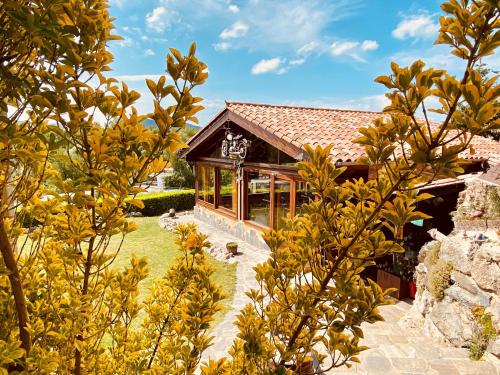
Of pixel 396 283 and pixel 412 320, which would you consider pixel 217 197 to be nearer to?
pixel 396 283

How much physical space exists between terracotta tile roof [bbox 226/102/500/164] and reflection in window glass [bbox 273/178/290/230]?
1959 mm

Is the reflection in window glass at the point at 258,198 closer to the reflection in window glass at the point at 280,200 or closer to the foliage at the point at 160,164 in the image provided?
the reflection in window glass at the point at 280,200

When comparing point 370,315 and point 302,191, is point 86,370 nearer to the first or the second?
point 370,315

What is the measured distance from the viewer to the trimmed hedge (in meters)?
20.1

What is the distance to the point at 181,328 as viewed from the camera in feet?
6.73

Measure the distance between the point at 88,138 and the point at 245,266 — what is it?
29.0ft

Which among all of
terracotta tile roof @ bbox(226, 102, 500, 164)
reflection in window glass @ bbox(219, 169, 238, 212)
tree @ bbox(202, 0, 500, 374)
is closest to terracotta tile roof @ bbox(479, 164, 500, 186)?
terracotta tile roof @ bbox(226, 102, 500, 164)

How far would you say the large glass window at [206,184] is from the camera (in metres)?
15.6

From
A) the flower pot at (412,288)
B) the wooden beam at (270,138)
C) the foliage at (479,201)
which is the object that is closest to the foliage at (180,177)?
the wooden beam at (270,138)

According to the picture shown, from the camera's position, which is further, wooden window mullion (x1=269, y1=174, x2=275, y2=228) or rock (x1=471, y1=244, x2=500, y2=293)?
wooden window mullion (x1=269, y1=174, x2=275, y2=228)

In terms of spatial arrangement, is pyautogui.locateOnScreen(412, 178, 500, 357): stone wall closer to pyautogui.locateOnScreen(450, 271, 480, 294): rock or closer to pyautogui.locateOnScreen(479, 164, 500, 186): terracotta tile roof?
pyautogui.locateOnScreen(450, 271, 480, 294): rock

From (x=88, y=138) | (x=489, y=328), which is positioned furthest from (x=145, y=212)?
(x=88, y=138)

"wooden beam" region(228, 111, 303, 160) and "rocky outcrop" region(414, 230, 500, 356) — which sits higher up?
"wooden beam" region(228, 111, 303, 160)

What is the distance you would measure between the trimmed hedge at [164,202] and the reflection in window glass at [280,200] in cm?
1050
